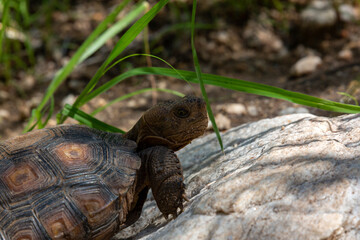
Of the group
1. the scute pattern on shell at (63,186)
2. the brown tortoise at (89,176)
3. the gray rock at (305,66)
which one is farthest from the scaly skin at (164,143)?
the gray rock at (305,66)

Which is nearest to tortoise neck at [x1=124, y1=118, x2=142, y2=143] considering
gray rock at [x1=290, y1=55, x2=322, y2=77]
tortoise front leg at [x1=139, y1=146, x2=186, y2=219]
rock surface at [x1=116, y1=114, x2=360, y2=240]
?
tortoise front leg at [x1=139, y1=146, x2=186, y2=219]

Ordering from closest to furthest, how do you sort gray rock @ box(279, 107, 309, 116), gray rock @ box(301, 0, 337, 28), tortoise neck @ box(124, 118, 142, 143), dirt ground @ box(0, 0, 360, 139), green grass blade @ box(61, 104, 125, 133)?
1. tortoise neck @ box(124, 118, 142, 143)
2. green grass blade @ box(61, 104, 125, 133)
3. gray rock @ box(279, 107, 309, 116)
4. dirt ground @ box(0, 0, 360, 139)
5. gray rock @ box(301, 0, 337, 28)

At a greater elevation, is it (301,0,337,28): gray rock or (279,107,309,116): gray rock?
(301,0,337,28): gray rock

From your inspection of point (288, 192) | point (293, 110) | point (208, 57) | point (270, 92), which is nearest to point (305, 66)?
point (293, 110)

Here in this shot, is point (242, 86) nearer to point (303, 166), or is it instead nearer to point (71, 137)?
Answer: point (303, 166)

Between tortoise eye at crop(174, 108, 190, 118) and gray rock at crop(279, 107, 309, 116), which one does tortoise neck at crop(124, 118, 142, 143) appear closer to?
tortoise eye at crop(174, 108, 190, 118)
